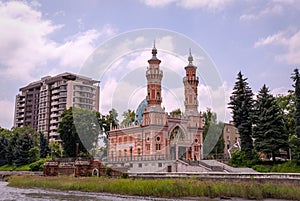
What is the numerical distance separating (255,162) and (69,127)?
1408 inches

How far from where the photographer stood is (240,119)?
4378cm

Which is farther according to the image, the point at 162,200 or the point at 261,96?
the point at 261,96

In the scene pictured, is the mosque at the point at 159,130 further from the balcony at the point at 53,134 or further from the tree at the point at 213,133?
the balcony at the point at 53,134

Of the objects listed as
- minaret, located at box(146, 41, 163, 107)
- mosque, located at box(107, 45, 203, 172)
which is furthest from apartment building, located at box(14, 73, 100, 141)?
minaret, located at box(146, 41, 163, 107)

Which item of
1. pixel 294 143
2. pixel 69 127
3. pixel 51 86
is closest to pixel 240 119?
pixel 294 143

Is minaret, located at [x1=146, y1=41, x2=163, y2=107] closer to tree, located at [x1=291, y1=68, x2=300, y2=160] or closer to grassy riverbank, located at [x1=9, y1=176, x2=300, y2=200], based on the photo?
tree, located at [x1=291, y1=68, x2=300, y2=160]

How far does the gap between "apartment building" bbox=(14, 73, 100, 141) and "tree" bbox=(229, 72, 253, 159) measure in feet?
194

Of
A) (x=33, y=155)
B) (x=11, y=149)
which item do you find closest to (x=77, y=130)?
(x=33, y=155)

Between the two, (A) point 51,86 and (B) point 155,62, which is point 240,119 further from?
(A) point 51,86

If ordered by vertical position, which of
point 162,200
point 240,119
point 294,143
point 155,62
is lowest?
point 162,200

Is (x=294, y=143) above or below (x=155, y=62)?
below

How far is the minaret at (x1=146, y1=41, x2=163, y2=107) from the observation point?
56.8 meters

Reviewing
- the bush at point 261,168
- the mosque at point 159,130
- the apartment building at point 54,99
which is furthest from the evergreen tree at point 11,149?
the bush at point 261,168

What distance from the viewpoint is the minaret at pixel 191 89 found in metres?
60.0
